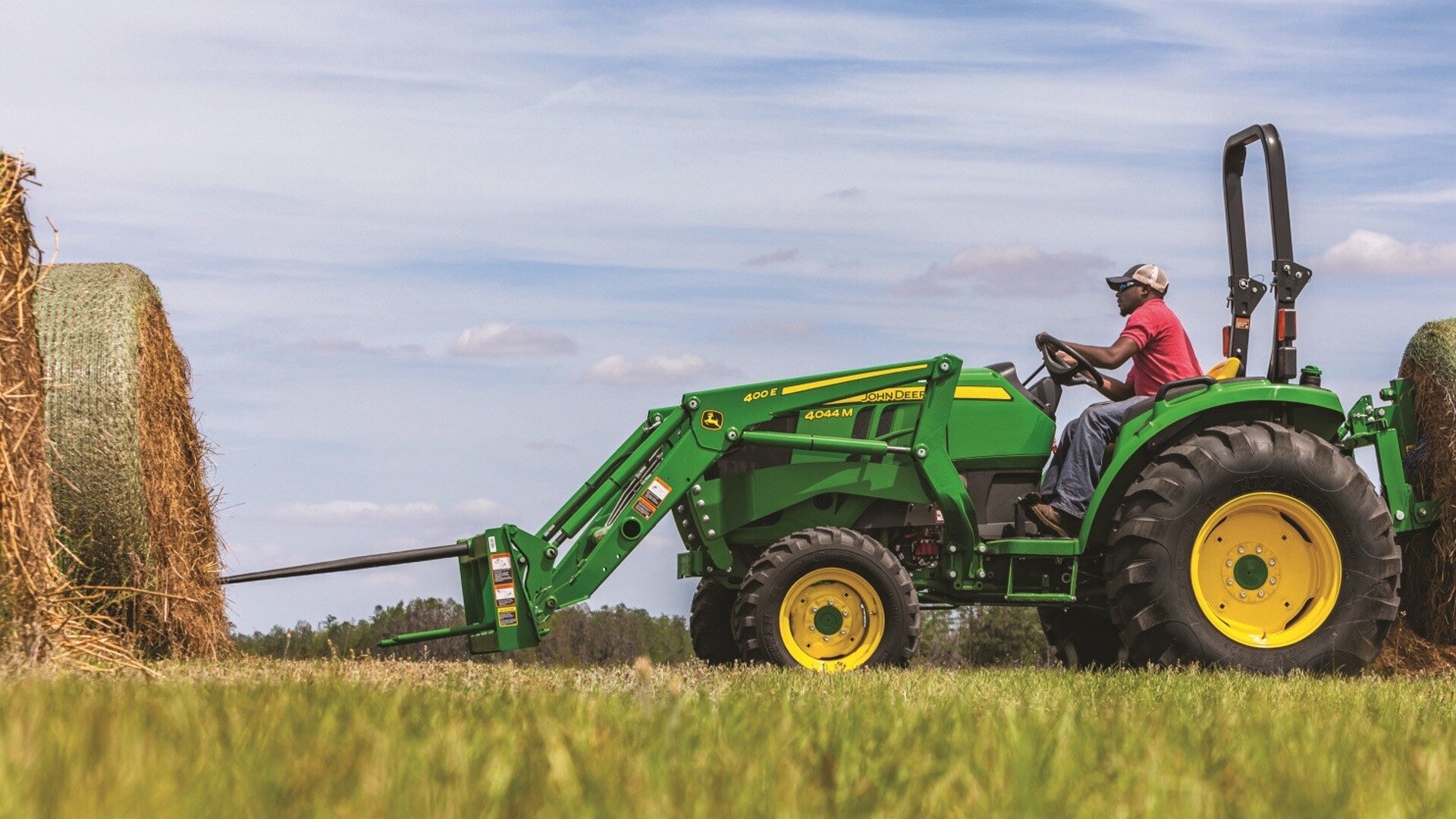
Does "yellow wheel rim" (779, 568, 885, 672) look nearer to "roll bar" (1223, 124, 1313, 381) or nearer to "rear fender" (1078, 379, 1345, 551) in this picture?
"rear fender" (1078, 379, 1345, 551)

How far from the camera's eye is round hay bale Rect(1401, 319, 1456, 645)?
891 centimetres

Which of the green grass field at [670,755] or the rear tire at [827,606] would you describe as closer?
the green grass field at [670,755]

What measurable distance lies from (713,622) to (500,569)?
1664 millimetres

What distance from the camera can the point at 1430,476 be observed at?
9.09 m

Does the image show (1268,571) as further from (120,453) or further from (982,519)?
(120,453)

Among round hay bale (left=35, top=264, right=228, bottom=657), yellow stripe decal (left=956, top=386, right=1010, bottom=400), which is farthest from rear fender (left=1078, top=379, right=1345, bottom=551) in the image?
round hay bale (left=35, top=264, right=228, bottom=657)

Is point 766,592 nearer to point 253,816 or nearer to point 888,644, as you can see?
point 888,644

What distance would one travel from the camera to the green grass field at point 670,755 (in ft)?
8.84

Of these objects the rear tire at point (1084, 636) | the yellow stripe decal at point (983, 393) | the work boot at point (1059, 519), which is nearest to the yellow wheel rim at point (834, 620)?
the work boot at point (1059, 519)

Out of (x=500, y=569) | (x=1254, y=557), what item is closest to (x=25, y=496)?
(x=500, y=569)

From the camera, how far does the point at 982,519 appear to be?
8.55m

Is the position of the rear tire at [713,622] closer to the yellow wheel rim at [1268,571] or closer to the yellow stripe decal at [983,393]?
the yellow stripe decal at [983,393]

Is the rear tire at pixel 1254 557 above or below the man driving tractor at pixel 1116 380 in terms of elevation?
below

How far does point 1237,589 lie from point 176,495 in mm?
6384
